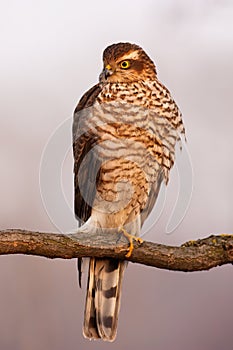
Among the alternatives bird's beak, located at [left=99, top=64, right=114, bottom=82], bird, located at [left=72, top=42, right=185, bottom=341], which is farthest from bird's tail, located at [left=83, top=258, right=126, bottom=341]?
bird's beak, located at [left=99, top=64, right=114, bottom=82]

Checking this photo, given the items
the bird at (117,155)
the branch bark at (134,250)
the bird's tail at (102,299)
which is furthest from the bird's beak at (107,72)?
the bird's tail at (102,299)

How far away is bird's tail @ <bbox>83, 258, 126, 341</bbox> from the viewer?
2.27 m

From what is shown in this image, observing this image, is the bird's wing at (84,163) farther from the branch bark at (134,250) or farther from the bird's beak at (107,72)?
the branch bark at (134,250)

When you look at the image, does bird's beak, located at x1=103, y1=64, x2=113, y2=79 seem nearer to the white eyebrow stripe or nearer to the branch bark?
the white eyebrow stripe

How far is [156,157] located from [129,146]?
0.14 m

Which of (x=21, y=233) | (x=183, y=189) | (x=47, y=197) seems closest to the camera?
(x=21, y=233)

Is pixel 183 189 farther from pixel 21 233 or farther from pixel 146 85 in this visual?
pixel 21 233

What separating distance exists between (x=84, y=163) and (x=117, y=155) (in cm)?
16

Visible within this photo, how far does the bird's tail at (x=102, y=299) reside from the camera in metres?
2.27

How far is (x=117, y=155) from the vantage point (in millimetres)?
2061

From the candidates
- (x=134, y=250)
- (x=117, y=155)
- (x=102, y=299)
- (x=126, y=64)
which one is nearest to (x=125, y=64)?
(x=126, y=64)

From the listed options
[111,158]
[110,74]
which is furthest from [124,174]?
[110,74]

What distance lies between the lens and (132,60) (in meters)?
2.08

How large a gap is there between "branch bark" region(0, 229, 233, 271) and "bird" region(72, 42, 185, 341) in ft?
0.18
